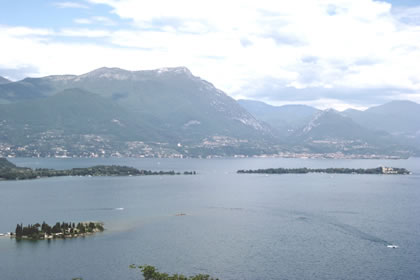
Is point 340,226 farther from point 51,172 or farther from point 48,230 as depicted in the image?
point 51,172

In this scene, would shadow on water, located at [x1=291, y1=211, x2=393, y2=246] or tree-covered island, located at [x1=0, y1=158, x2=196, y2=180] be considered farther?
tree-covered island, located at [x1=0, y1=158, x2=196, y2=180]

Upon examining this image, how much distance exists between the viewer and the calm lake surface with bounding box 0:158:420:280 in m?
63.4

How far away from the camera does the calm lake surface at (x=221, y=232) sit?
63406 mm

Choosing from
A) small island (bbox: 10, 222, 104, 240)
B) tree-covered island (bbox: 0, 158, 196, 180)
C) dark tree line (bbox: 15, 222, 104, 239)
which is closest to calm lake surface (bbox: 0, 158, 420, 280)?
small island (bbox: 10, 222, 104, 240)

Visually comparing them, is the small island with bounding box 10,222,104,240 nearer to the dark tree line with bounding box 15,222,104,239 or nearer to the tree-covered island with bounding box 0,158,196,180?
the dark tree line with bounding box 15,222,104,239

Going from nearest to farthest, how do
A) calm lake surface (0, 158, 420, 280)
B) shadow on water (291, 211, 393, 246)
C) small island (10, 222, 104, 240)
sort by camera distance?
calm lake surface (0, 158, 420, 280) < small island (10, 222, 104, 240) < shadow on water (291, 211, 393, 246)

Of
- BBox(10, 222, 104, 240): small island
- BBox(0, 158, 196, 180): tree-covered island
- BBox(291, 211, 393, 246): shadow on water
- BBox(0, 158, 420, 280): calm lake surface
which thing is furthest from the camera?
BBox(0, 158, 196, 180): tree-covered island

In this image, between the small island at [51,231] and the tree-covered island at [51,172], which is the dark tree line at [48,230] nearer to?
the small island at [51,231]

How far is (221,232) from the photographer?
84.6 meters

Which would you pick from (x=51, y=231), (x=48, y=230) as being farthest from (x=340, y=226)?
(x=48, y=230)

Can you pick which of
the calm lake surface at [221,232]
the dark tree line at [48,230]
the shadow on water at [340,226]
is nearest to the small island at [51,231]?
the dark tree line at [48,230]

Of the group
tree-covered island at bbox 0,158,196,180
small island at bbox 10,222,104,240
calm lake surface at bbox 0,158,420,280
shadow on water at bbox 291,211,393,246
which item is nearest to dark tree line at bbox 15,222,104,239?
small island at bbox 10,222,104,240

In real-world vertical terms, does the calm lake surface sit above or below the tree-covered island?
below

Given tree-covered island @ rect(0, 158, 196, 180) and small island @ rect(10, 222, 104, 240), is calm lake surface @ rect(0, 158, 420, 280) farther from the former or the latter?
tree-covered island @ rect(0, 158, 196, 180)
